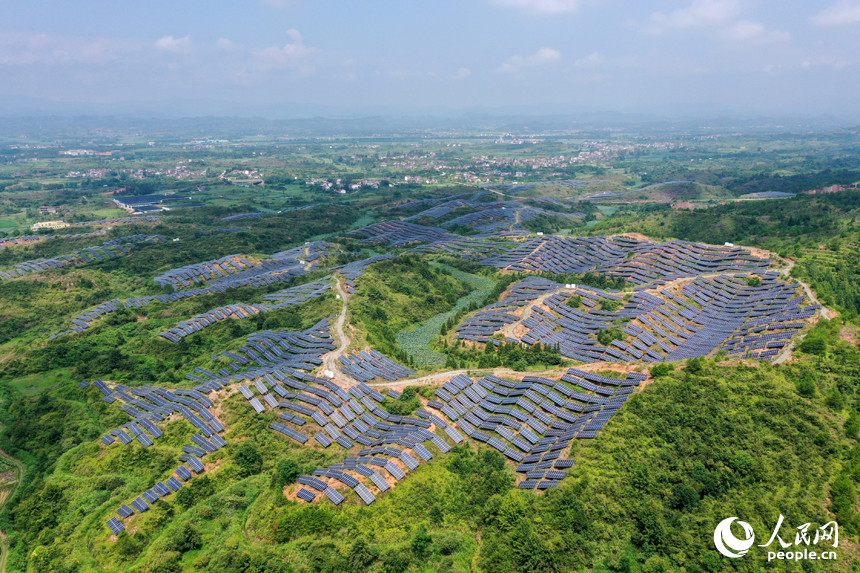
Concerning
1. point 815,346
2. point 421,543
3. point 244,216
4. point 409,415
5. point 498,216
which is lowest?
point 421,543

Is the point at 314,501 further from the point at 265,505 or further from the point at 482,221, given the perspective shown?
the point at 482,221

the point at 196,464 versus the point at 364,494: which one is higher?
the point at 364,494

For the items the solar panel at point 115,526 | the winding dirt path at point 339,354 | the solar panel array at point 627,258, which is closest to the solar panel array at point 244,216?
the solar panel array at point 627,258

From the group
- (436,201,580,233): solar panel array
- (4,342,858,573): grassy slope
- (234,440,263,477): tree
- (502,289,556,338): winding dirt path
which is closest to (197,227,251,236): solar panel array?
(436,201,580,233): solar panel array

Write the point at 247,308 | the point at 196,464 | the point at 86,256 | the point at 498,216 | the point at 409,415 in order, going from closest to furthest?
the point at 196,464 < the point at 409,415 < the point at 247,308 < the point at 86,256 < the point at 498,216

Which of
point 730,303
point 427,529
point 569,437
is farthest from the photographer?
point 730,303

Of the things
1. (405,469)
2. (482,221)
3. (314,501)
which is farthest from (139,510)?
(482,221)

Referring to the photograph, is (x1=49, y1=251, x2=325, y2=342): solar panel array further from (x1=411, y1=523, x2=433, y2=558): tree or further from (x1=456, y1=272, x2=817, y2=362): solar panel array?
(x1=411, y1=523, x2=433, y2=558): tree

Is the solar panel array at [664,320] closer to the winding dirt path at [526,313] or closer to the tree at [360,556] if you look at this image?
the winding dirt path at [526,313]

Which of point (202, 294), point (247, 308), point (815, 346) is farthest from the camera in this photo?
point (202, 294)

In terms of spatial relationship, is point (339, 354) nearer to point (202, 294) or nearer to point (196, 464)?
point (196, 464)

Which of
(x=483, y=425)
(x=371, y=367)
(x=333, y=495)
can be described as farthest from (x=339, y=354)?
(x=333, y=495)
